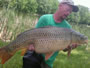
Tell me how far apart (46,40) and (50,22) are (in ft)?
1.35

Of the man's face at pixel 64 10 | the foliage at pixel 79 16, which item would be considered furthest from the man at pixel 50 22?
the foliage at pixel 79 16

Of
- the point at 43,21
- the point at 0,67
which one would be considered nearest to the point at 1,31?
the point at 0,67

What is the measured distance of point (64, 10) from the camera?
2.09 metres

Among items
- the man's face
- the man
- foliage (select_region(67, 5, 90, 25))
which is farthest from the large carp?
foliage (select_region(67, 5, 90, 25))

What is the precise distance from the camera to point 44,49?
5.95ft

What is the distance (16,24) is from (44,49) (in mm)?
3545

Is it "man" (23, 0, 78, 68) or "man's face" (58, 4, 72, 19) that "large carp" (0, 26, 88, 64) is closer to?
"man" (23, 0, 78, 68)

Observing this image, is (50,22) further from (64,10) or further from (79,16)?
(79,16)

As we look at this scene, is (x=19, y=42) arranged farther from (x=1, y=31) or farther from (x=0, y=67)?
(x=1, y=31)

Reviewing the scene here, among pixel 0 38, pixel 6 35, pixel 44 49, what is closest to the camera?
pixel 44 49

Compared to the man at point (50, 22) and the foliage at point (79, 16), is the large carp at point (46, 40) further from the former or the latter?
the foliage at point (79, 16)

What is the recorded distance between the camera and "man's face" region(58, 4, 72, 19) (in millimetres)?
2092

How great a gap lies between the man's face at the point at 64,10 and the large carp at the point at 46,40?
255 millimetres

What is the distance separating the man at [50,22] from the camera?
2.11 meters
